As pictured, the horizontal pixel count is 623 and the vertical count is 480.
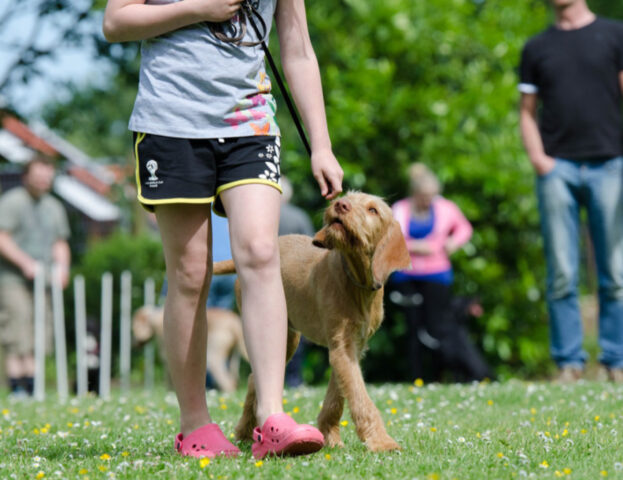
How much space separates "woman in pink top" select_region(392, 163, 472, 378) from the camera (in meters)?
9.20

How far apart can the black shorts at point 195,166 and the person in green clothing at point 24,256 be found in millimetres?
6329

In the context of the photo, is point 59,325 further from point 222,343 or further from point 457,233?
point 457,233

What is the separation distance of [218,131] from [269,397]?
1.04 metres

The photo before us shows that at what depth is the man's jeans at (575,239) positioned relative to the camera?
6957 mm

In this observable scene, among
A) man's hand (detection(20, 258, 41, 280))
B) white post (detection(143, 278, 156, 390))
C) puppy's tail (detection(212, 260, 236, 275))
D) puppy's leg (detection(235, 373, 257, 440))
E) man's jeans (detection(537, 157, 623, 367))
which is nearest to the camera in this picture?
puppy's leg (detection(235, 373, 257, 440))

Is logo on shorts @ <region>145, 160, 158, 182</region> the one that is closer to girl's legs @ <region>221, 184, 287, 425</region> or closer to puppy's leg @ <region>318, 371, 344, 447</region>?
girl's legs @ <region>221, 184, 287, 425</region>

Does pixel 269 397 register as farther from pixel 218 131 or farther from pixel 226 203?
pixel 218 131

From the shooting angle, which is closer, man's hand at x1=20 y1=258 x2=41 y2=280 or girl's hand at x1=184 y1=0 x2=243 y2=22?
girl's hand at x1=184 y1=0 x2=243 y2=22

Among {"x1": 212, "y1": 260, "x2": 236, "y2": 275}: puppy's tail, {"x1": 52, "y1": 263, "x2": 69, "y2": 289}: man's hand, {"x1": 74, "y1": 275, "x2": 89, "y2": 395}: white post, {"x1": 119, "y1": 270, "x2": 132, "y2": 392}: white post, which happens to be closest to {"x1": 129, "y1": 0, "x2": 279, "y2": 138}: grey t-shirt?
{"x1": 212, "y1": 260, "x2": 236, "y2": 275}: puppy's tail

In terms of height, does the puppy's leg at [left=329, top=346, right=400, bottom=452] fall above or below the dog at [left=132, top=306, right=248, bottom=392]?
above

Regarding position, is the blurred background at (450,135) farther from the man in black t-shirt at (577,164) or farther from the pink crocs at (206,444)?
the pink crocs at (206,444)

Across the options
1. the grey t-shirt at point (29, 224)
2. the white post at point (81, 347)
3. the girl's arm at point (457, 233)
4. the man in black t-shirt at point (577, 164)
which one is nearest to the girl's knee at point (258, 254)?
the man in black t-shirt at point (577, 164)

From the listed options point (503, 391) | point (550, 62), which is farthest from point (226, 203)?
point (550, 62)

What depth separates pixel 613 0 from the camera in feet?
69.5
